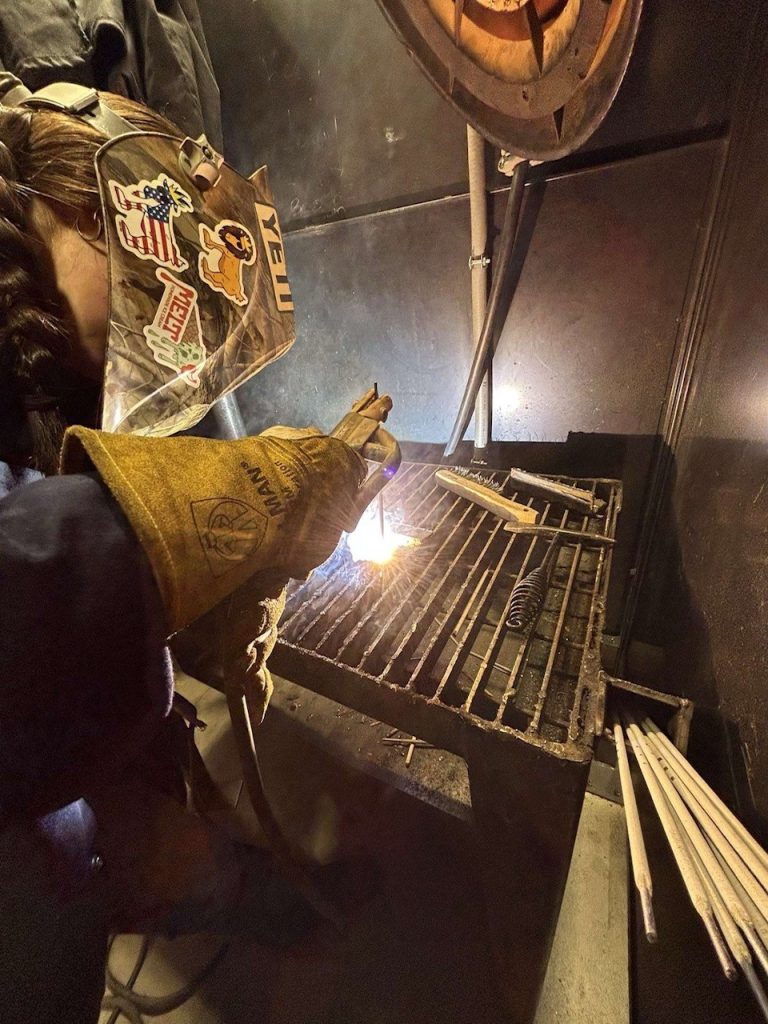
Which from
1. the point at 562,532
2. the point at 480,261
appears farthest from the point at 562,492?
the point at 480,261

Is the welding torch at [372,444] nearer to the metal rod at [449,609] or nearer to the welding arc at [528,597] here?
the metal rod at [449,609]

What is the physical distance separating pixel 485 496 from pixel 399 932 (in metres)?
2.25

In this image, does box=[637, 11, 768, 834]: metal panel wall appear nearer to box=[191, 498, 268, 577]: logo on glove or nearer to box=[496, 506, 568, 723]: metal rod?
box=[496, 506, 568, 723]: metal rod

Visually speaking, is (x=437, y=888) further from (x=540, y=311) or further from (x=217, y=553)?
(x=540, y=311)

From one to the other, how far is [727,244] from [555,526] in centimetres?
161

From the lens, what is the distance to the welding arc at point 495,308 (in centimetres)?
231

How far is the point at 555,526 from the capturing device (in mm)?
2070

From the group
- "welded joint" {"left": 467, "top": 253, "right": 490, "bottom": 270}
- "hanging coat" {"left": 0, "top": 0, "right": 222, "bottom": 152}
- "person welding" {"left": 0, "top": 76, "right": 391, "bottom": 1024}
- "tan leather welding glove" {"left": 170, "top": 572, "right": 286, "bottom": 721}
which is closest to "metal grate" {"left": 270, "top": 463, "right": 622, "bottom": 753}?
"tan leather welding glove" {"left": 170, "top": 572, "right": 286, "bottom": 721}

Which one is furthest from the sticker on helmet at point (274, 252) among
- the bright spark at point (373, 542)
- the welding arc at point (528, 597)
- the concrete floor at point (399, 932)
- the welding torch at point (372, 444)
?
the concrete floor at point (399, 932)

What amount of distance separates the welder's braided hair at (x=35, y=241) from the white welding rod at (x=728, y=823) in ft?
7.65

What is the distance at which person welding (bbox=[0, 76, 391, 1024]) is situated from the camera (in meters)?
0.69

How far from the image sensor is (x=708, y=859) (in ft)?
3.44

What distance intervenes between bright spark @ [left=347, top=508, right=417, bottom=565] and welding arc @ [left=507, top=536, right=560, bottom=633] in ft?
1.98

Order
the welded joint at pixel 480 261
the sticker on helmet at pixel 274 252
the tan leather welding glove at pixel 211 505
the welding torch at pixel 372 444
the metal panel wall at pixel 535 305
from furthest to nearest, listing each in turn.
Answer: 1. the welded joint at pixel 480 261
2. the metal panel wall at pixel 535 305
3. the sticker on helmet at pixel 274 252
4. the welding torch at pixel 372 444
5. the tan leather welding glove at pixel 211 505
